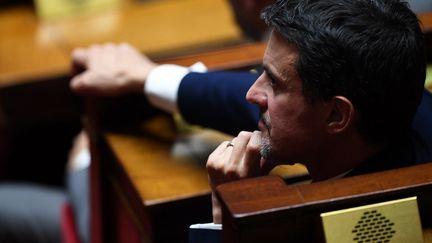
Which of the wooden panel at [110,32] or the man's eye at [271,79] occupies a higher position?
the man's eye at [271,79]

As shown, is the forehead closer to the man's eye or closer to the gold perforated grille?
the man's eye

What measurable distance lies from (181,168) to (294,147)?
1.28 ft

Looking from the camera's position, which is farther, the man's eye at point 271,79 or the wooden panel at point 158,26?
the wooden panel at point 158,26

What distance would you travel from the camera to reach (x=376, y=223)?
2.78ft

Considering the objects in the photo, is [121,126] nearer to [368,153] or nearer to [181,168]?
[181,168]

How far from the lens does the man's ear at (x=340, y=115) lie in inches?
35.1

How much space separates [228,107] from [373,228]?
0.45 meters

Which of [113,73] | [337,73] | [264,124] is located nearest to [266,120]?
[264,124]

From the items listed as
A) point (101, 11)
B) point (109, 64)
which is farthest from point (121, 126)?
point (101, 11)

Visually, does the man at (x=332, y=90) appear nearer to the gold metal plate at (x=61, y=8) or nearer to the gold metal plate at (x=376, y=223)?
the gold metal plate at (x=376, y=223)

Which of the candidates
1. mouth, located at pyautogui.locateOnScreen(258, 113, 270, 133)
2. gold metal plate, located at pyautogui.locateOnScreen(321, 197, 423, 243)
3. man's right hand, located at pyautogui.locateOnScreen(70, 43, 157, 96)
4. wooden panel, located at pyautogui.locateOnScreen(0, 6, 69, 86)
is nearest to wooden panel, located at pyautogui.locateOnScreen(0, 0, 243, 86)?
wooden panel, located at pyautogui.locateOnScreen(0, 6, 69, 86)

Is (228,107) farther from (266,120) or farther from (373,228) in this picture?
(373,228)

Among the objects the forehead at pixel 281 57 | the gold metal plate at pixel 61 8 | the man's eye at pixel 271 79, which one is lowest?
the gold metal plate at pixel 61 8

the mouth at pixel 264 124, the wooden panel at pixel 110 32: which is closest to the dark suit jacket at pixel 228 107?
the mouth at pixel 264 124
